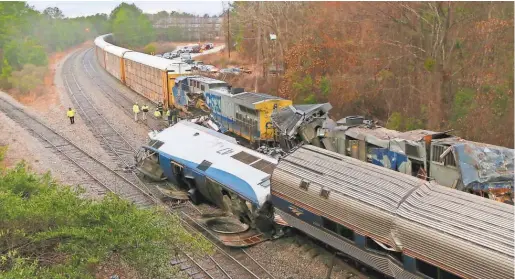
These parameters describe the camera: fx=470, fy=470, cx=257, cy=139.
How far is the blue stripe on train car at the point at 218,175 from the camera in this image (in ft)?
50.9

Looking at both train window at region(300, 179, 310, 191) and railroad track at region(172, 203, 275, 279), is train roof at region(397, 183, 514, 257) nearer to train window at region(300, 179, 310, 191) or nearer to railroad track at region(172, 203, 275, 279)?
train window at region(300, 179, 310, 191)

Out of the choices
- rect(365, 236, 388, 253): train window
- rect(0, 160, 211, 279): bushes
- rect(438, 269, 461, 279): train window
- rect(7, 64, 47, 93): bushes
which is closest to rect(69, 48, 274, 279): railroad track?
rect(0, 160, 211, 279): bushes

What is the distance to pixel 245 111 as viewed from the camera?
A: 2481cm

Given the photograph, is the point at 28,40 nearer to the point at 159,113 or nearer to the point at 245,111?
the point at 159,113

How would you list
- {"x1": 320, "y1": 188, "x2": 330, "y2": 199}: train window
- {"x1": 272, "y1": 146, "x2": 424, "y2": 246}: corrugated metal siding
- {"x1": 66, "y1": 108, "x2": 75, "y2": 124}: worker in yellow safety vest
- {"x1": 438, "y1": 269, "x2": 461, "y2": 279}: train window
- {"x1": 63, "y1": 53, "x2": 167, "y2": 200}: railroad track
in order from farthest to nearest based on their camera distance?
{"x1": 66, "y1": 108, "x2": 75, "y2": 124}: worker in yellow safety vest < {"x1": 63, "y1": 53, "x2": 167, "y2": 200}: railroad track < {"x1": 320, "y1": 188, "x2": 330, "y2": 199}: train window < {"x1": 272, "y1": 146, "x2": 424, "y2": 246}: corrugated metal siding < {"x1": 438, "y1": 269, "x2": 461, "y2": 279}: train window

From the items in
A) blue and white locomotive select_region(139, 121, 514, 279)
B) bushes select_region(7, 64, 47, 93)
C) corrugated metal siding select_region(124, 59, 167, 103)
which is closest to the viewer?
blue and white locomotive select_region(139, 121, 514, 279)

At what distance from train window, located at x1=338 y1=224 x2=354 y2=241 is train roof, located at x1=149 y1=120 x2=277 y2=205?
3209mm

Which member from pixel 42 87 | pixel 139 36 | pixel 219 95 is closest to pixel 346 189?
pixel 219 95

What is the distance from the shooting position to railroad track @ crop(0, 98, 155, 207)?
20.0 meters

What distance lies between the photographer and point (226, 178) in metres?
16.5

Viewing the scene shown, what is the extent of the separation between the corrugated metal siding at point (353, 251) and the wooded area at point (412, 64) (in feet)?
38.2

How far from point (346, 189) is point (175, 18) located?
116 m

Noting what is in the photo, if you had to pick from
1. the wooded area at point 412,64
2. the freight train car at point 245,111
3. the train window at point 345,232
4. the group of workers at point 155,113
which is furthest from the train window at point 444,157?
the group of workers at point 155,113

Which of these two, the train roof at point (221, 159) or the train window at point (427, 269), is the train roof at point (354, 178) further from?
the train roof at point (221, 159)
